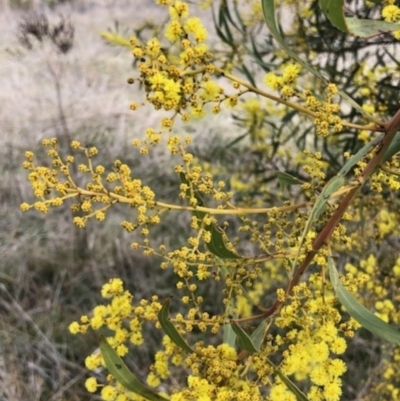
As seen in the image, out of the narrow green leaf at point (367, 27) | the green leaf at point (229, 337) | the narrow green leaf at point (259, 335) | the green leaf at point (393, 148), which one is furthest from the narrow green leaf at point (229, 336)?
the narrow green leaf at point (367, 27)

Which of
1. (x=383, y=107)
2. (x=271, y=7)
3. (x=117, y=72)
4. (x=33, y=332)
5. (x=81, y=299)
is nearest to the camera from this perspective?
(x=271, y=7)

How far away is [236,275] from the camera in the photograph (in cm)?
87

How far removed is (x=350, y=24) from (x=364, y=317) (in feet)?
1.24

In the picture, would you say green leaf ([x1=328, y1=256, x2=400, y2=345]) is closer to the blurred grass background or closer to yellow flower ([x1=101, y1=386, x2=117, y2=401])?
yellow flower ([x1=101, y1=386, x2=117, y2=401])

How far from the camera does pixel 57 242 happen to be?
123 inches

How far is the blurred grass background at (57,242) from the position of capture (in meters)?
2.47

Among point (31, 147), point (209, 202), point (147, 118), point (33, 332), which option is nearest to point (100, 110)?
point (147, 118)

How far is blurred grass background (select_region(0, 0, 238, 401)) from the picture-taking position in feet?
8.09

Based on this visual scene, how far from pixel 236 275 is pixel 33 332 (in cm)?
199

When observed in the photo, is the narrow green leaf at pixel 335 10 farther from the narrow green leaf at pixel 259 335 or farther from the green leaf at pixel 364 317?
the narrow green leaf at pixel 259 335

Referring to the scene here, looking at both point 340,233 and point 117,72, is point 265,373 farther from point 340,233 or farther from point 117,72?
point 117,72

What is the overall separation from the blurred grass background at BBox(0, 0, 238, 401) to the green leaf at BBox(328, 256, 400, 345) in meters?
1.65

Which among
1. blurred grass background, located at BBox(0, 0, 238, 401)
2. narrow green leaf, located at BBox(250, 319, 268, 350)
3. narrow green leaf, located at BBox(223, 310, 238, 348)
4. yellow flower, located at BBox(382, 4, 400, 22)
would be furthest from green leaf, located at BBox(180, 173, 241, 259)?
blurred grass background, located at BBox(0, 0, 238, 401)

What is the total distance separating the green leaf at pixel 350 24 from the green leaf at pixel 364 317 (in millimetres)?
295
